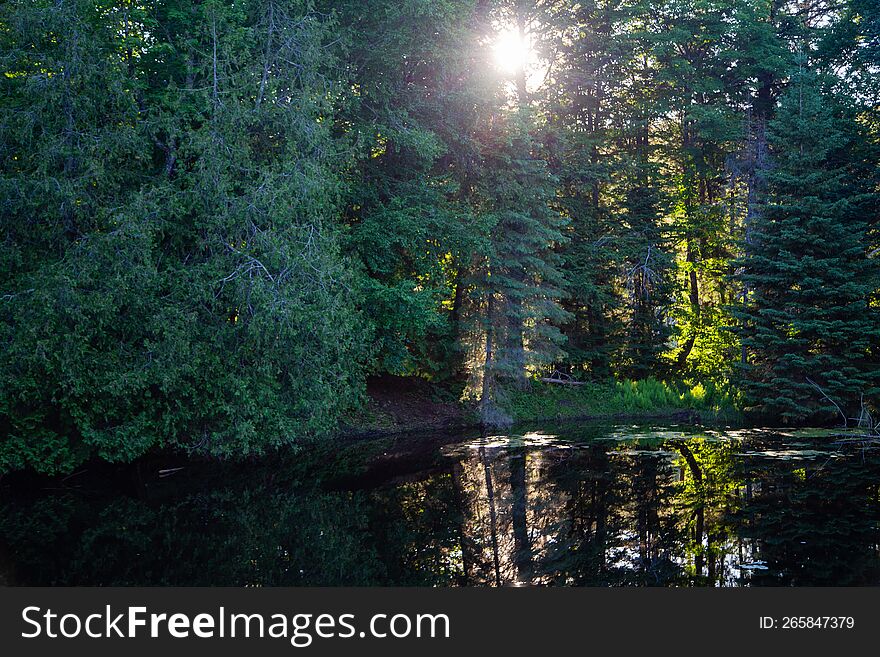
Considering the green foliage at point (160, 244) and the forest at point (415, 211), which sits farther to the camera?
the forest at point (415, 211)

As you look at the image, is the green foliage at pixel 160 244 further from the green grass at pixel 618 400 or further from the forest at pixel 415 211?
the green grass at pixel 618 400

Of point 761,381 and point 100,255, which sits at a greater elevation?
point 100,255

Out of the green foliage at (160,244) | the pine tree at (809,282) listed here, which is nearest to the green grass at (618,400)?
the pine tree at (809,282)

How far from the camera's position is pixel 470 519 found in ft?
34.7

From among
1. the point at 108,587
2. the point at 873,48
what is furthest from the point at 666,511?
the point at 873,48

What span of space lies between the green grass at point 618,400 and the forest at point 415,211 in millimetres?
280

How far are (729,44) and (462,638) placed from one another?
85.3 ft

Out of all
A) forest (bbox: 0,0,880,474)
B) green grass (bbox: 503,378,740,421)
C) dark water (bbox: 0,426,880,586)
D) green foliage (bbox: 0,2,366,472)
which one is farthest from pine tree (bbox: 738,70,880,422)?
green foliage (bbox: 0,2,366,472)

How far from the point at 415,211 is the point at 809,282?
10263 millimetres

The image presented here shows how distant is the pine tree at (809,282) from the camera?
19641mm

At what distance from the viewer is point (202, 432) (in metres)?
13.8

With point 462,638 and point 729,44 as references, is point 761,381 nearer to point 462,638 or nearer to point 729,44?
point 729,44

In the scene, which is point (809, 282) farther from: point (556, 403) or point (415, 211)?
point (415, 211)

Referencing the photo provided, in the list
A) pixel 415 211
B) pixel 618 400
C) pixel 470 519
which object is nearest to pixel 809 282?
pixel 618 400
